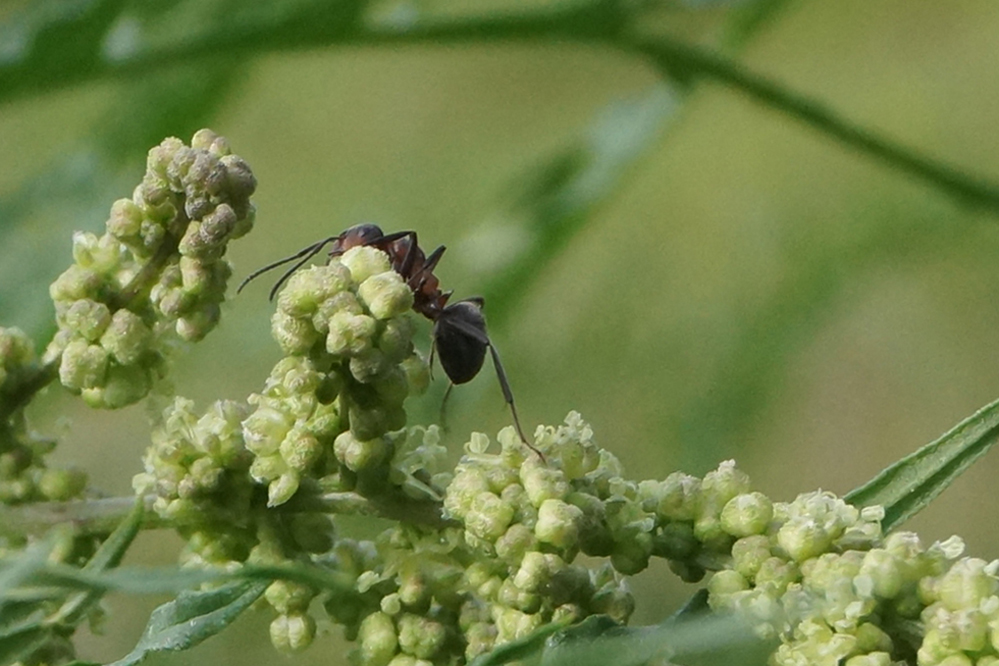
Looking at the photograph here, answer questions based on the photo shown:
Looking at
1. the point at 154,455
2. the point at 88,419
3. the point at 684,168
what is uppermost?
the point at 684,168

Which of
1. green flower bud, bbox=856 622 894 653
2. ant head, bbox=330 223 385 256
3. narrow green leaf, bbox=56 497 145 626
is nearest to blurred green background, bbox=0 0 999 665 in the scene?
ant head, bbox=330 223 385 256

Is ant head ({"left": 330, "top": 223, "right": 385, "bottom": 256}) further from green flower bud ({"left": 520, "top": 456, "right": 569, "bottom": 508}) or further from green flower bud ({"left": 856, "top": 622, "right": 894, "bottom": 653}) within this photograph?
green flower bud ({"left": 856, "top": 622, "right": 894, "bottom": 653})

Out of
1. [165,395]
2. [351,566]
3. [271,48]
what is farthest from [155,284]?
[271,48]

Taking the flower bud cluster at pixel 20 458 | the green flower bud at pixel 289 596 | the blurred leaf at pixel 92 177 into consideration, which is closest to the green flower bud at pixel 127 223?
the flower bud cluster at pixel 20 458

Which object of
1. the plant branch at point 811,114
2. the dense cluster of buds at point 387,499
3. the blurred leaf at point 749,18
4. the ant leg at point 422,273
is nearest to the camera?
the dense cluster of buds at point 387,499

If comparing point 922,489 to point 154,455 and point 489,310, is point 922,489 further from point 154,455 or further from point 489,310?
point 489,310

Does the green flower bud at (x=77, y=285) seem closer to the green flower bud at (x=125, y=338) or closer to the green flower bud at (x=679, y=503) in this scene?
the green flower bud at (x=125, y=338)
